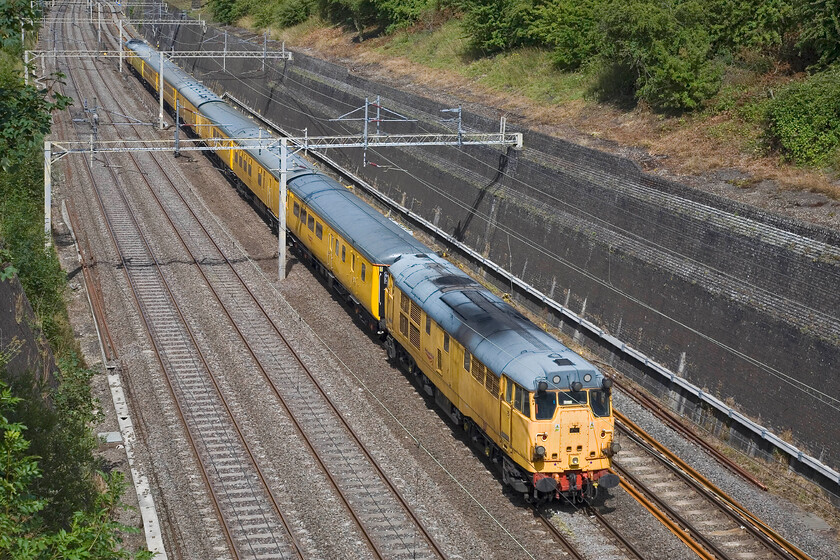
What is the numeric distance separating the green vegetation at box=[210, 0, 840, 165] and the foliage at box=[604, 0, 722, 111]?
0.04m

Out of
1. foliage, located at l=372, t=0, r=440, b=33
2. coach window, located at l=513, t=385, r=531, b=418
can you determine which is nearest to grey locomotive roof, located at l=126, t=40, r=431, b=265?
coach window, located at l=513, t=385, r=531, b=418

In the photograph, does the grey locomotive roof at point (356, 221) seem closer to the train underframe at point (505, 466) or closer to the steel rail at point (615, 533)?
the train underframe at point (505, 466)

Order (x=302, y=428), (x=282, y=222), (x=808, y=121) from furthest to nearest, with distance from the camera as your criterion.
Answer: (x=282, y=222) < (x=808, y=121) < (x=302, y=428)

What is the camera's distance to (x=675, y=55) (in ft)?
109

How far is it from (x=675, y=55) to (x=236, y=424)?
2076 cm

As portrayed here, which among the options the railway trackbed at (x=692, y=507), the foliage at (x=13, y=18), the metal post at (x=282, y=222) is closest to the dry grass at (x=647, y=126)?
the railway trackbed at (x=692, y=507)

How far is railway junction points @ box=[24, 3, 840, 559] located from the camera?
17.0 metres

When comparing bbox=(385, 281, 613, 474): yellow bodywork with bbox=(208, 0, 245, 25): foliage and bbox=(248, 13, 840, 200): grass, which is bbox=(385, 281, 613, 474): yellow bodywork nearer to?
bbox=(248, 13, 840, 200): grass

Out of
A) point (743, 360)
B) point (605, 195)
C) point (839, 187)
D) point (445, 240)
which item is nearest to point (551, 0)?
point (445, 240)

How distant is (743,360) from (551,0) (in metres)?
29.0

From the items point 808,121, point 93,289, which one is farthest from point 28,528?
point 808,121

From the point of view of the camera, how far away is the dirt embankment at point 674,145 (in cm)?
2439

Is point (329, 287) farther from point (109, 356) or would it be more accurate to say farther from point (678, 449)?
point (678, 449)

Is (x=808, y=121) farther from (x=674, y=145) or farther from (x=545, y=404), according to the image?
(x=545, y=404)
